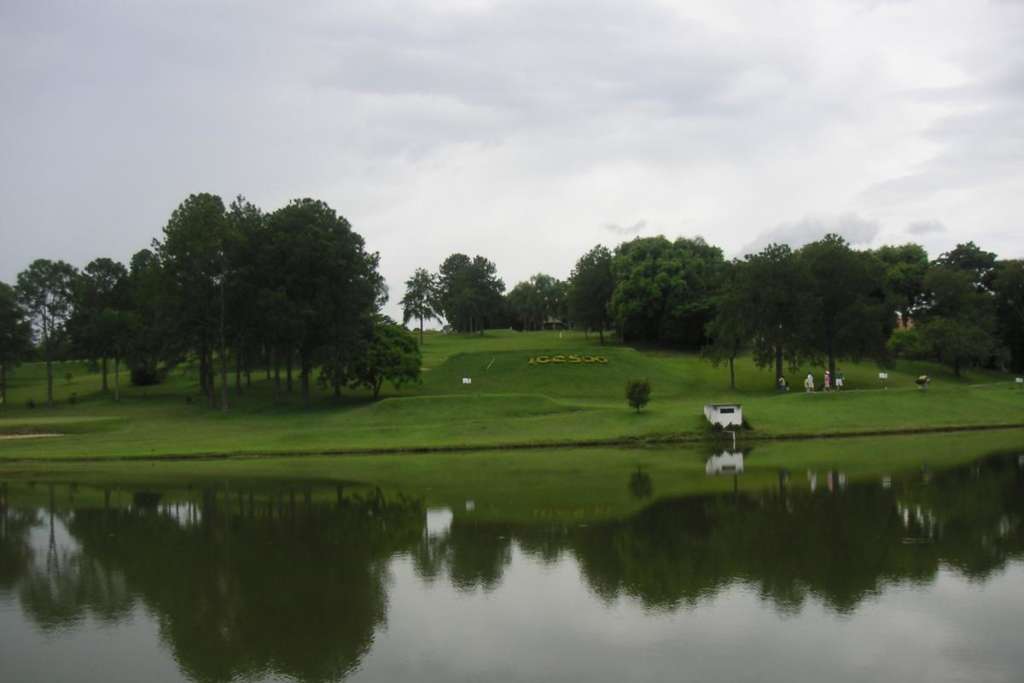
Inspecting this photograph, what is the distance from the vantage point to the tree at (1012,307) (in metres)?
88.8

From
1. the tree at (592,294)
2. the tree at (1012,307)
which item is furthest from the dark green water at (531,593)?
the tree at (592,294)

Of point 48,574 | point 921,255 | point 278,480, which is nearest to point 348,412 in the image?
point 278,480

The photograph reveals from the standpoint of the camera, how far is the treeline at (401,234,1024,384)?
68.0 metres

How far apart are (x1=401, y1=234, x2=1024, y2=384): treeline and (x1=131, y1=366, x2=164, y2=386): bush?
3685 centimetres

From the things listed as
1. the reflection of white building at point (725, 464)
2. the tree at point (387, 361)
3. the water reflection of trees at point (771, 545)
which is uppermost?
the tree at point (387, 361)

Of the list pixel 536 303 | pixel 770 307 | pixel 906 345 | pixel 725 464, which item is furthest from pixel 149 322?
pixel 536 303

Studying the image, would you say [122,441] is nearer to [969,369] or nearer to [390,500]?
[390,500]

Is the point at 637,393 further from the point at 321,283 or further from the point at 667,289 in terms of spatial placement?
the point at 667,289

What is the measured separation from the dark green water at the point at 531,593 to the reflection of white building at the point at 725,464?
6.92m

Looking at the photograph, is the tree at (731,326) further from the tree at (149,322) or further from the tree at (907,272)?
the tree at (149,322)

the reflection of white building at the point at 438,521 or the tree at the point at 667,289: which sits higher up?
the tree at the point at 667,289

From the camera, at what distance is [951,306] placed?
84.7 m

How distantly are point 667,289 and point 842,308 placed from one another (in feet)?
93.9

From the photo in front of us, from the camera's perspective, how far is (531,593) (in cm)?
1655
